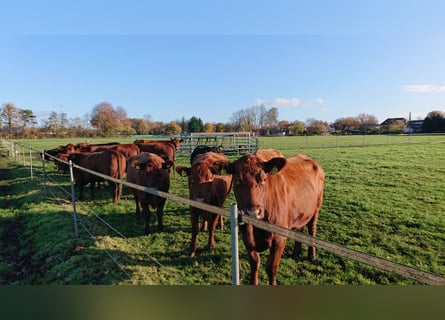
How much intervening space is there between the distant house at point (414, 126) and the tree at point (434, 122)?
2.62 feet

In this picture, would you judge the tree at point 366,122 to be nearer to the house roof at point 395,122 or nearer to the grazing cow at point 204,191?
the house roof at point 395,122

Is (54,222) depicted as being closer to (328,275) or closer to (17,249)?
(17,249)

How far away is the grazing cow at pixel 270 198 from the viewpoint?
266 centimetres

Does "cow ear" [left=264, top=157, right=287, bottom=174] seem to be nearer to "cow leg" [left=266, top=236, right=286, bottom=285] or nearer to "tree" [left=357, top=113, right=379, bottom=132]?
"cow leg" [left=266, top=236, right=286, bottom=285]

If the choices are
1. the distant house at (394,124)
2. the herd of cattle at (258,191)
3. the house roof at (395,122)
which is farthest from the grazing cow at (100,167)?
the house roof at (395,122)

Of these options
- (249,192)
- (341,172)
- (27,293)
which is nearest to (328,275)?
(249,192)

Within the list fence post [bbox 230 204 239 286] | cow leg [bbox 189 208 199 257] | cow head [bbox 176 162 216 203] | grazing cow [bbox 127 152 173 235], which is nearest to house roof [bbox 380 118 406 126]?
grazing cow [bbox 127 152 173 235]

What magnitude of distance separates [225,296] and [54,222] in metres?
4.84

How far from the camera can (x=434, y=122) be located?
113 ft

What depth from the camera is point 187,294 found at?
2.42m

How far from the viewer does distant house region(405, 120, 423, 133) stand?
1500 inches

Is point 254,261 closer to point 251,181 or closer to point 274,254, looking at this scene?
point 274,254

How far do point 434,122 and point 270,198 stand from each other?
41.3 m

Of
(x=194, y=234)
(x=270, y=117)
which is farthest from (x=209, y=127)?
(x=194, y=234)
